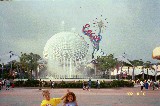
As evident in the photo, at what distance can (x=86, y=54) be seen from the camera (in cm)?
6025

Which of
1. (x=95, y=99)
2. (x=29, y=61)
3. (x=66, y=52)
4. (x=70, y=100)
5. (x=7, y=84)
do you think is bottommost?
(x=95, y=99)

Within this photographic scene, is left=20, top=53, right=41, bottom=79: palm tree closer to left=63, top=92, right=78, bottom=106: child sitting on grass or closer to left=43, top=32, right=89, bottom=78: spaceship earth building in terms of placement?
left=43, top=32, right=89, bottom=78: spaceship earth building

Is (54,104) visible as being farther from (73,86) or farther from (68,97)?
(73,86)

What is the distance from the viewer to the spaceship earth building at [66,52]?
5806 centimetres

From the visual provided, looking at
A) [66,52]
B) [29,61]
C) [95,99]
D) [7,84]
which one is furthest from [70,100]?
[29,61]

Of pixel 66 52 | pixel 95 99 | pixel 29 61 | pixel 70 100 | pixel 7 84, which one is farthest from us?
pixel 29 61

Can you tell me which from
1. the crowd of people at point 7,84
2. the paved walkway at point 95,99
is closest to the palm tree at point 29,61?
the crowd of people at point 7,84

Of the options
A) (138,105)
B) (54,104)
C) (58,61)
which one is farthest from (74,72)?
(54,104)

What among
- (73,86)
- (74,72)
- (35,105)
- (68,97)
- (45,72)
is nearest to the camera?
(68,97)

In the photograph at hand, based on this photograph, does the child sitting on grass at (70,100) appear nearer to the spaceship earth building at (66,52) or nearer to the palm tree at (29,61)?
the spaceship earth building at (66,52)

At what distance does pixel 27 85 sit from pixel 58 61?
26.6m

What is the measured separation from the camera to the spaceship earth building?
5806 centimetres

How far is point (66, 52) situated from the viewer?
192 feet

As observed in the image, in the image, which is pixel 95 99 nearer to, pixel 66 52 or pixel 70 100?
pixel 70 100
